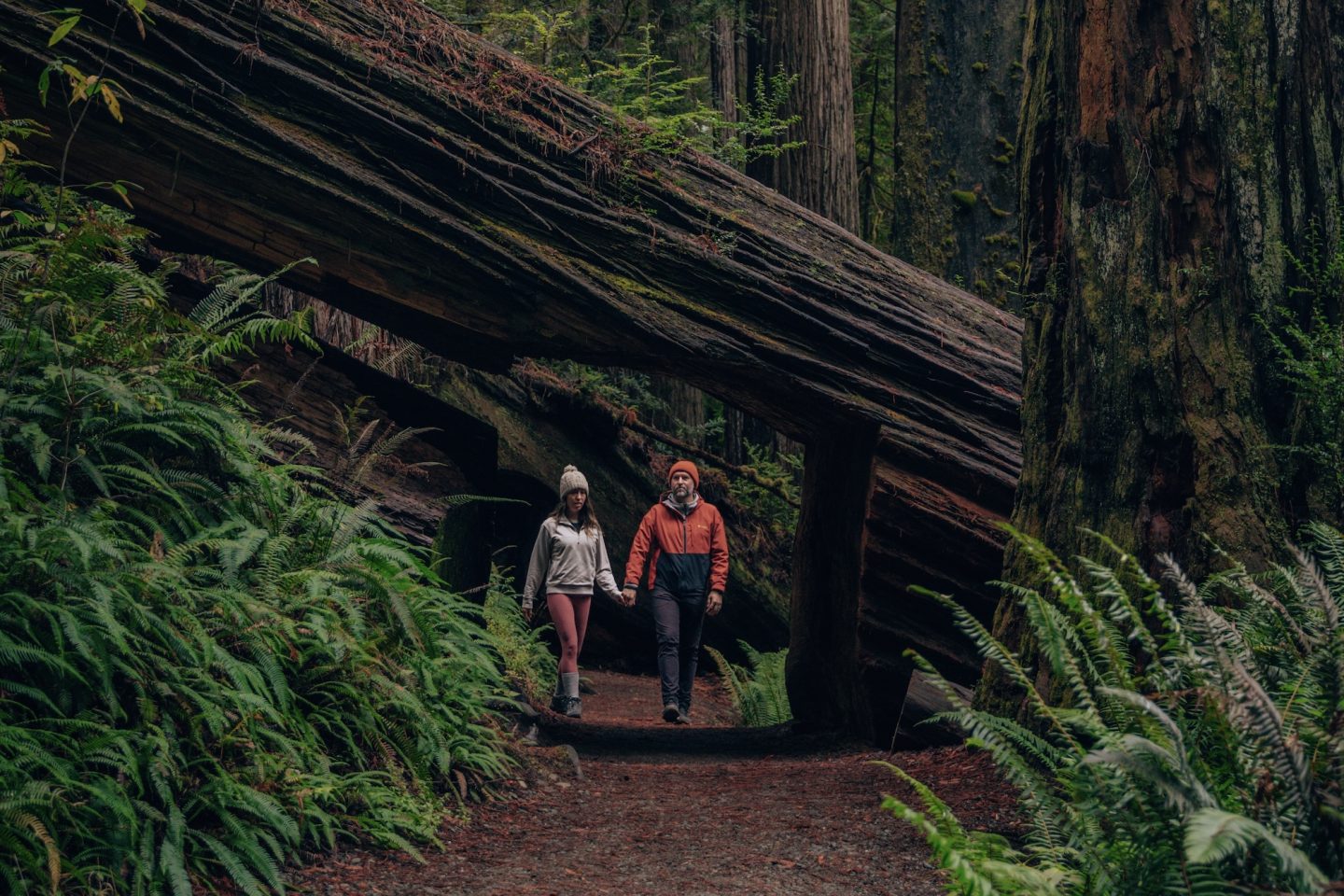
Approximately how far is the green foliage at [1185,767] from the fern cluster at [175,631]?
2.51 m

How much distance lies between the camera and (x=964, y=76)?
37.7ft

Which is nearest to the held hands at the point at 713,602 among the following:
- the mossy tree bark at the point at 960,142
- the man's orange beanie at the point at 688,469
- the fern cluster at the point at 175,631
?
the man's orange beanie at the point at 688,469

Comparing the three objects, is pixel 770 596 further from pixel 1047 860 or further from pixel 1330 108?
pixel 1047 860

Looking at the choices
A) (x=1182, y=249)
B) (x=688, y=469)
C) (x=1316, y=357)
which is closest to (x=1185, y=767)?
(x=1316, y=357)

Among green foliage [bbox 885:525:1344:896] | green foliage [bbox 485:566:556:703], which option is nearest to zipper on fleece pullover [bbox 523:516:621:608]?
green foliage [bbox 485:566:556:703]

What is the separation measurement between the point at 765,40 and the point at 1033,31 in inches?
279

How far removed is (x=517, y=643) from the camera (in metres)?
10.7

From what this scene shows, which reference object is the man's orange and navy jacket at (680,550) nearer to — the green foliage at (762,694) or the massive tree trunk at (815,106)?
the green foliage at (762,694)

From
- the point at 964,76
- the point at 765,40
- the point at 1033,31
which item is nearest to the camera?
the point at 1033,31

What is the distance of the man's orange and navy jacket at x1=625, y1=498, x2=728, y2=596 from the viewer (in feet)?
30.8

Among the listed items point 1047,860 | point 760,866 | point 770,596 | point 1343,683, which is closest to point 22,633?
point 760,866

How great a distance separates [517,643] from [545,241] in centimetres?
494

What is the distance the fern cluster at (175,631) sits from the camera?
361cm

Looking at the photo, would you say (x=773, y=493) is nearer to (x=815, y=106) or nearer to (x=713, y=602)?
(x=713, y=602)
